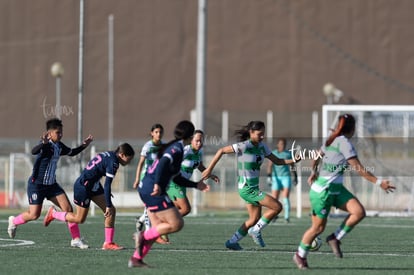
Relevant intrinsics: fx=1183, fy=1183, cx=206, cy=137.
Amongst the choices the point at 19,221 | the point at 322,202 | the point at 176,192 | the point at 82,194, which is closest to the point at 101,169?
the point at 82,194

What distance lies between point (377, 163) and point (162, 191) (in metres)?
20.6

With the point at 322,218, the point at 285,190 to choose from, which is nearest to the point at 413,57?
the point at 285,190

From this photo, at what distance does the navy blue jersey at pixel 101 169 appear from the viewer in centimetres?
1856

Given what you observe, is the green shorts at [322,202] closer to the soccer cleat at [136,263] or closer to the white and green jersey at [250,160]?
the soccer cleat at [136,263]

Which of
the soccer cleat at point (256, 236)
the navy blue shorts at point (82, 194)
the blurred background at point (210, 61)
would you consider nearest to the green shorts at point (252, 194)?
the soccer cleat at point (256, 236)

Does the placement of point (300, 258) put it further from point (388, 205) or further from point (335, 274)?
point (388, 205)

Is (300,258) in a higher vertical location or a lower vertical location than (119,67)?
lower

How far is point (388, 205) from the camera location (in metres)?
36.3

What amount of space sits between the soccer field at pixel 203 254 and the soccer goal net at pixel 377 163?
26.0ft

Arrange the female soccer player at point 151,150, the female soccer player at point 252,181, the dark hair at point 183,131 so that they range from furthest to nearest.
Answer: the female soccer player at point 151,150
the female soccer player at point 252,181
the dark hair at point 183,131

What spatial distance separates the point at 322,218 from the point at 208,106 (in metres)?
39.6

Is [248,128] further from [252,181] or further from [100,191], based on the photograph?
[100,191]

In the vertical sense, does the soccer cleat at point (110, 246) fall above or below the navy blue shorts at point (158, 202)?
below

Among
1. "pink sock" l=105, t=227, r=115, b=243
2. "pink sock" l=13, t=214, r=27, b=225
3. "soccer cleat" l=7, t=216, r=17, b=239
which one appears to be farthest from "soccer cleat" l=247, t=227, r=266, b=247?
"soccer cleat" l=7, t=216, r=17, b=239
